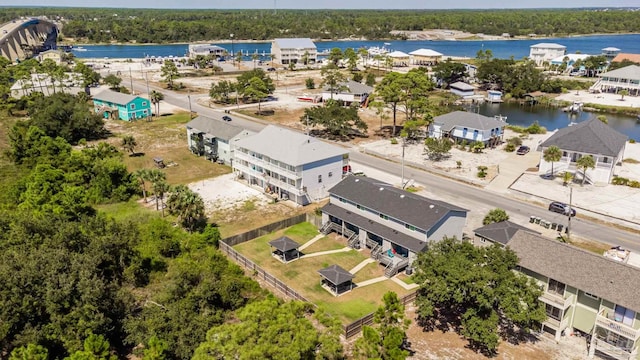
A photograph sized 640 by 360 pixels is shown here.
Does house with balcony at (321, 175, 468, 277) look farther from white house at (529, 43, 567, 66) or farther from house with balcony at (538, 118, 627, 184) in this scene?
white house at (529, 43, 567, 66)

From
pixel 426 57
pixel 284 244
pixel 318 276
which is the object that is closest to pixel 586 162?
pixel 318 276

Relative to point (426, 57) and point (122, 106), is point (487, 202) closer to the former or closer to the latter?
point (122, 106)

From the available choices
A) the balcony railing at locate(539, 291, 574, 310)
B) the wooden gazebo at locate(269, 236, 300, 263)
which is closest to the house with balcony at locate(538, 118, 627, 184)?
the balcony railing at locate(539, 291, 574, 310)

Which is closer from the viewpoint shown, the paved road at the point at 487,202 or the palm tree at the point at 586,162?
the paved road at the point at 487,202

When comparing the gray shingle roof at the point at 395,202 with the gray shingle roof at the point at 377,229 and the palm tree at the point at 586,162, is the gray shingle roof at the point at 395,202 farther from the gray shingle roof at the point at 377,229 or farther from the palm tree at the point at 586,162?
the palm tree at the point at 586,162

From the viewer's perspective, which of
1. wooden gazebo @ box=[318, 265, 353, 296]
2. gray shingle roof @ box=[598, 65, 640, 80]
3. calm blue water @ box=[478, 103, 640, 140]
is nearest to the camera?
wooden gazebo @ box=[318, 265, 353, 296]

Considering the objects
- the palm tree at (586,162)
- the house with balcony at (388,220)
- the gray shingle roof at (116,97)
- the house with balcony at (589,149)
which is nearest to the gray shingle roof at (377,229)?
the house with balcony at (388,220)
